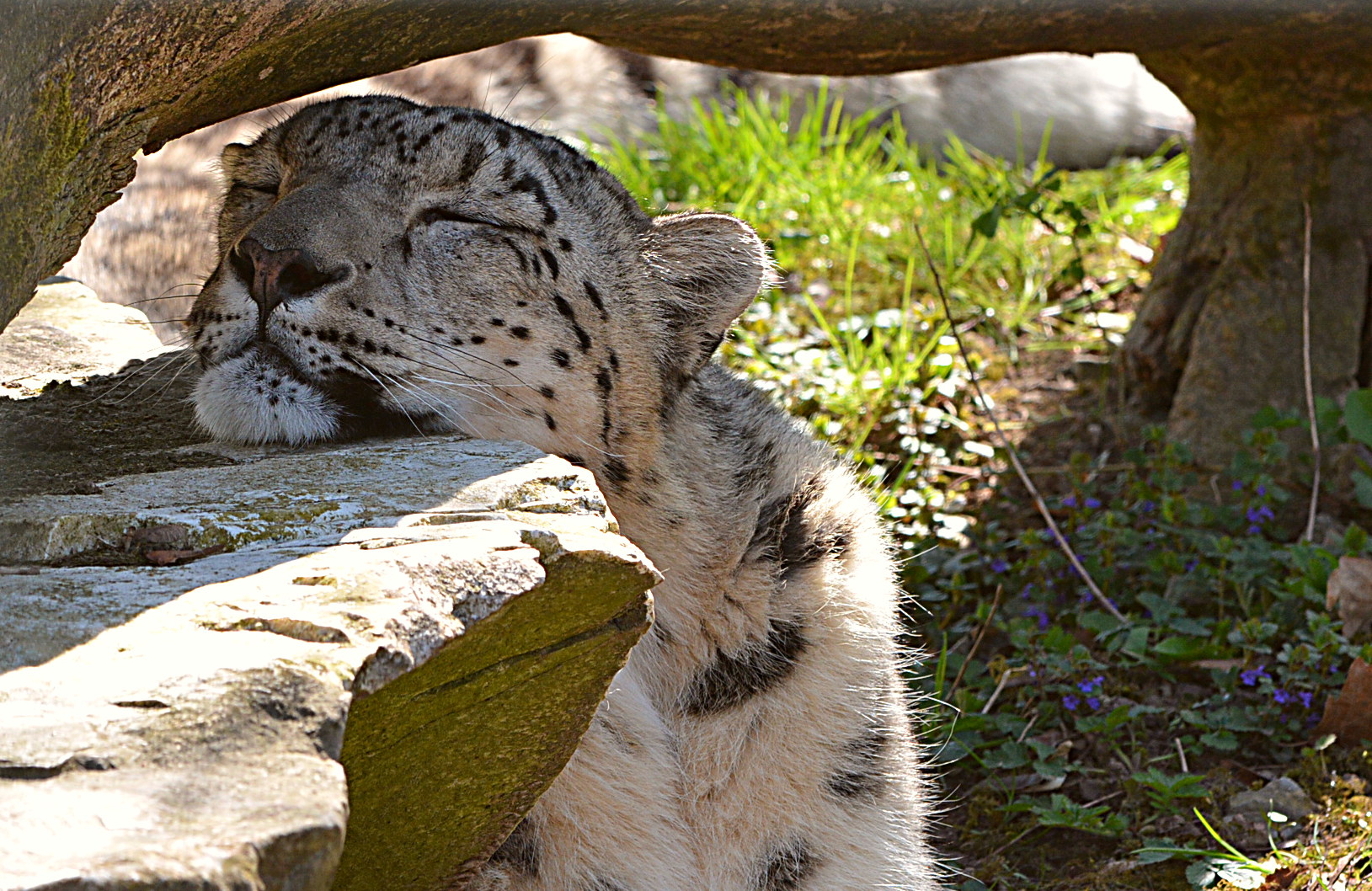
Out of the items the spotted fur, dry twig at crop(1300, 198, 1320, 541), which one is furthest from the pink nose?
dry twig at crop(1300, 198, 1320, 541)

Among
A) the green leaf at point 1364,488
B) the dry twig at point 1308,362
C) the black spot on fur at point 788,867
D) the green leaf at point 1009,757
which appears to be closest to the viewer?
the black spot on fur at point 788,867

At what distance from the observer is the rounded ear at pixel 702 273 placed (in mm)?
3473

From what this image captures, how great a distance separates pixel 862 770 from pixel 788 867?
30 centimetres

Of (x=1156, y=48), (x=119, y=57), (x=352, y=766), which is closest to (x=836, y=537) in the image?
(x=352, y=766)

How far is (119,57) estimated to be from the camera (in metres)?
2.61

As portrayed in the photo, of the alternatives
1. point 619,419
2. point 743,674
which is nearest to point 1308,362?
point 743,674

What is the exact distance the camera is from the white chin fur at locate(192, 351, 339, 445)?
289 cm

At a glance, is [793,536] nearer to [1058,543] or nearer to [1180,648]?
[1180,648]

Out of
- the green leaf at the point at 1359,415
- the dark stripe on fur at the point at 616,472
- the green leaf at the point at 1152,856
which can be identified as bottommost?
the green leaf at the point at 1152,856

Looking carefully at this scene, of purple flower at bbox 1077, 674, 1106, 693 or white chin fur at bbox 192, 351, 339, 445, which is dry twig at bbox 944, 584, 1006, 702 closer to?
purple flower at bbox 1077, 674, 1106, 693

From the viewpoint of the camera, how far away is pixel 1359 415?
453 cm

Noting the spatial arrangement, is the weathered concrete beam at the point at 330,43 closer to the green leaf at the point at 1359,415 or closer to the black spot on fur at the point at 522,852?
the green leaf at the point at 1359,415

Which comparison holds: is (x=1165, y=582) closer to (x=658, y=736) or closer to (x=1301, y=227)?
(x=1301, y=227)

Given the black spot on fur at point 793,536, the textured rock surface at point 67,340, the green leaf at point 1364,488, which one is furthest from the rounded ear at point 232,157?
the green leaf at point 1364,488
